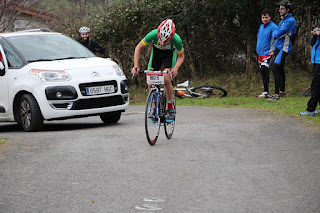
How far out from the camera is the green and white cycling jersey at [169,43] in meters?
8.95

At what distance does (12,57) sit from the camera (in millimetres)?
11352

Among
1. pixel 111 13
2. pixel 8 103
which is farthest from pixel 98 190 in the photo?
pixel 111 13

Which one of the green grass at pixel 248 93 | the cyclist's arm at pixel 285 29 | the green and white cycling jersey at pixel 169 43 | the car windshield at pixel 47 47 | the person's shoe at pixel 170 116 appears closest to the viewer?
the green and white cycling jersey at pixel 169 43

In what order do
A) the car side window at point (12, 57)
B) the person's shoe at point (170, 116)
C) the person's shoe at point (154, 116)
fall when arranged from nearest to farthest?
the person's shoe at point (154, 116) → the person's shoe at point (170, 116) → the car side window at point (12, 57)

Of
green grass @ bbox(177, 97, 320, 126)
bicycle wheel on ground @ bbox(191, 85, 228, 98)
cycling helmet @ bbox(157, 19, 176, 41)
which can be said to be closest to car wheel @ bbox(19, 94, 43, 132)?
cycling helmet @ bbox(157, 19, 176, 41)

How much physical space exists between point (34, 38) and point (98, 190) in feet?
21.6

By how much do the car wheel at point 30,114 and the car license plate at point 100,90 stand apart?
960 mm

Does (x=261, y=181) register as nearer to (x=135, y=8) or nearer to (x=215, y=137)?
(x=215, y=137)

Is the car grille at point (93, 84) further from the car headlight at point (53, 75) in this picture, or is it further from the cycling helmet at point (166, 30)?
the cycling helmet at point (166, 30)

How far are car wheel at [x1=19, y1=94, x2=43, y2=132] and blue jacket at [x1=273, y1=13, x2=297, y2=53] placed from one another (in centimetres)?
681

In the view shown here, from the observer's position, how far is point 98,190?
6.04 metres

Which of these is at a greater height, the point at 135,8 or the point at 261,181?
the point at 135,8

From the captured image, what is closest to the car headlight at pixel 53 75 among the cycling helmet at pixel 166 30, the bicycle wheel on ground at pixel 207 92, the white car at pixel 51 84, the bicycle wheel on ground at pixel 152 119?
the white car at pixel 51 84

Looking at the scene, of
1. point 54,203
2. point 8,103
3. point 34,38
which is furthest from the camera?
point 34,38
